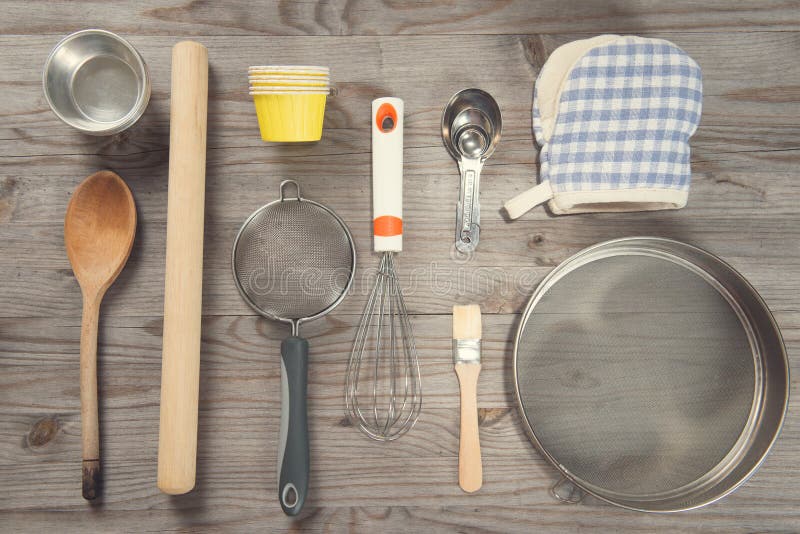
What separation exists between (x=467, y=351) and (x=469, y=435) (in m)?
0.10

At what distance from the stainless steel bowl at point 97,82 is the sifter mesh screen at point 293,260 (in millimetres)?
186

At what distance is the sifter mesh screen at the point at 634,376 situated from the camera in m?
0.61

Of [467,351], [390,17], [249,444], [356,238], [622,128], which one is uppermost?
[390,17]

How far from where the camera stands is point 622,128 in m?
0.62

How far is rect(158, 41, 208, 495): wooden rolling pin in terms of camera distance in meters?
0.55

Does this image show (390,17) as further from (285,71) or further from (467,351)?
(467,351)

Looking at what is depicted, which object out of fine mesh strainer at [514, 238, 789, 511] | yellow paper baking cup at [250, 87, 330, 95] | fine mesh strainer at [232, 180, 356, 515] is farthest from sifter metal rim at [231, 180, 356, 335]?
fine mesh strainer at [514, 238, 789, 511]

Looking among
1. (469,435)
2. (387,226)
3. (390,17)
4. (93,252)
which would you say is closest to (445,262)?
(387,226)

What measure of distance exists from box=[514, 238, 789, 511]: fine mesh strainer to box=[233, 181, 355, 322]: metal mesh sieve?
0.24m

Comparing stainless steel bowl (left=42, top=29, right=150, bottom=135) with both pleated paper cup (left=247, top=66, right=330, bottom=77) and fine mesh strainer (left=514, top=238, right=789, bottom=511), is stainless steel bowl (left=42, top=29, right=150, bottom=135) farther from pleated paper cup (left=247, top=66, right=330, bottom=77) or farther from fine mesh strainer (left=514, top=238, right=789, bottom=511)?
fine mesh strainer (left=514, top=238, right=789, bottom=511)

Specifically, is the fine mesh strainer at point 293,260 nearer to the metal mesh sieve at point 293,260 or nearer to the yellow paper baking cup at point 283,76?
the metal mesh sieve at point 293,260

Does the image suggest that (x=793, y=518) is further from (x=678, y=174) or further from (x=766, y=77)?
(x=766, y=77)

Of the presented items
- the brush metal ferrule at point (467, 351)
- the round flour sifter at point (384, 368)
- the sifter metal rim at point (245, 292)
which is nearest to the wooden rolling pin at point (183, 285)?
the sifter metal rim at point (245, 292)

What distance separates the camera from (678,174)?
62 cm
